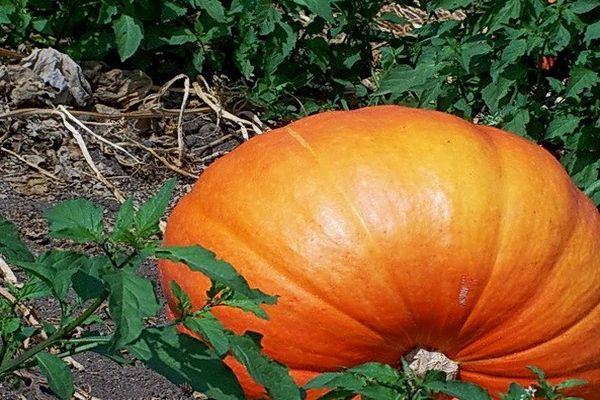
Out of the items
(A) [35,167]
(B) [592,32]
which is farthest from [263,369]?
(A) [35,167]

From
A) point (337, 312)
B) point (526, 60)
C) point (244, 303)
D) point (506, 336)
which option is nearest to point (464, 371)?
point (506, 336)

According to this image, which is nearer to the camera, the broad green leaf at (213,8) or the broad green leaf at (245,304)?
the broad green leaf at (245,304)

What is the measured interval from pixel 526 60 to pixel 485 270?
1.58m

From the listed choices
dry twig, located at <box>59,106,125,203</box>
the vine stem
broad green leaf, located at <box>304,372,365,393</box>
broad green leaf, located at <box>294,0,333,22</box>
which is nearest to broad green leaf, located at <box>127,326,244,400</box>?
the vine stem

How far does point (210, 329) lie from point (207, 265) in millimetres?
169

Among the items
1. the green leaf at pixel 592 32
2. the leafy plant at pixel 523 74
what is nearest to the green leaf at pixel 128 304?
the leafy plant at pixel 523 74

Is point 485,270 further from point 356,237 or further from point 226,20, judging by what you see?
point 226,20

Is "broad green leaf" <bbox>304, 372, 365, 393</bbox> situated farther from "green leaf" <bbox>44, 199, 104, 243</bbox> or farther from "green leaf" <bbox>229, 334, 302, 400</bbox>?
"green leaf" <bbox>44, 199, 104, 243</bbox>

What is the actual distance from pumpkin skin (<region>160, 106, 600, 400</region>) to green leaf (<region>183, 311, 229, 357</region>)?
0.78 meters

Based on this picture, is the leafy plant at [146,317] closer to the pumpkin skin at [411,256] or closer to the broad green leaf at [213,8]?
the pumpkin skin at [411,256]

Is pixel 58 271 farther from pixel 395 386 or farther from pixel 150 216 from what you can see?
pixel 395 386

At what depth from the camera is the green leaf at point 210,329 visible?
6.26 ft

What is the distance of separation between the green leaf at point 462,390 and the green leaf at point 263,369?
27cm

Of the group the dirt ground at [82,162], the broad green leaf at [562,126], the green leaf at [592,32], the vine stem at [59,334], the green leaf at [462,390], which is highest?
the vine stem at [59,334]
